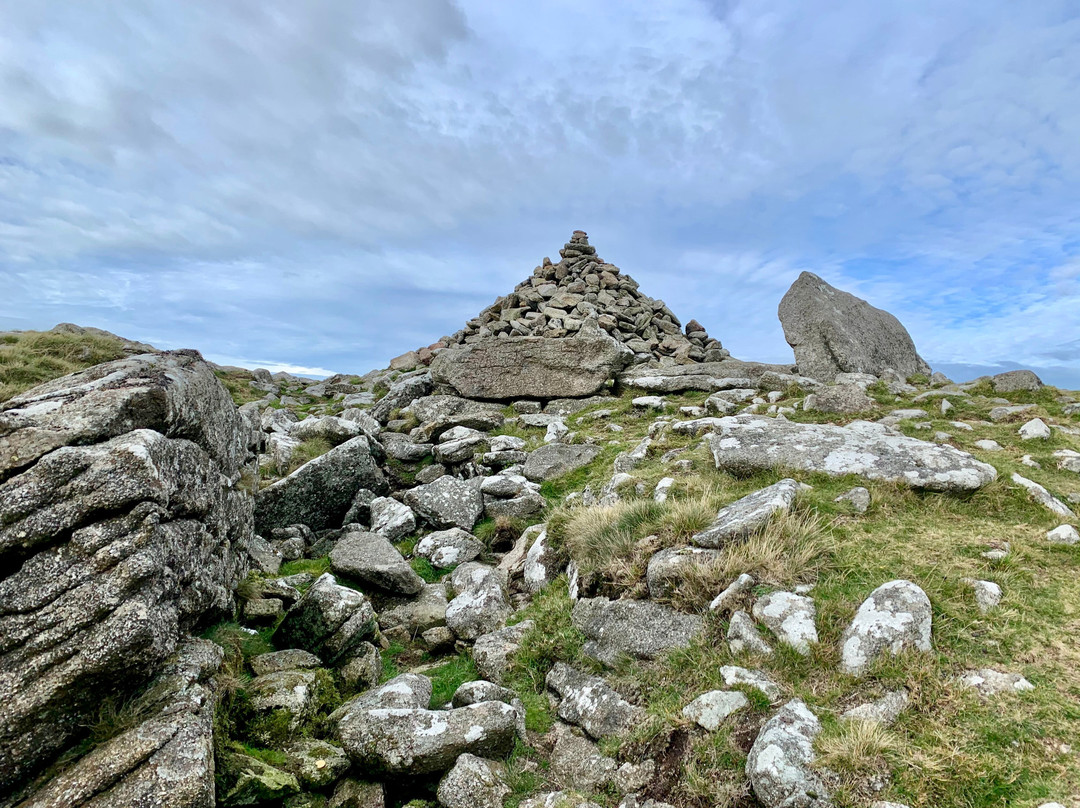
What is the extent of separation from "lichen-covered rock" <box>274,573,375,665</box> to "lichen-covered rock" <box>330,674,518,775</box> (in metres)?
1.72

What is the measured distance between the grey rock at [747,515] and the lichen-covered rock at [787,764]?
8.85 feet

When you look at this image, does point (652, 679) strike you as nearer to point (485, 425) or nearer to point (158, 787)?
point (158, 787)

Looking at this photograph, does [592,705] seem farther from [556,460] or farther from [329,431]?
[329,431]

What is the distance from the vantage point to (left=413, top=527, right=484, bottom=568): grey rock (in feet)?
42.2

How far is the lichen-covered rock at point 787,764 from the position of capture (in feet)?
16.0

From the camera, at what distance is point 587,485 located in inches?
545

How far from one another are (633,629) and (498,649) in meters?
2.19

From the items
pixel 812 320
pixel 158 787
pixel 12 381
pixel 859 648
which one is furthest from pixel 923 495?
pixel 12 381

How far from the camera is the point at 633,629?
767 centimetres

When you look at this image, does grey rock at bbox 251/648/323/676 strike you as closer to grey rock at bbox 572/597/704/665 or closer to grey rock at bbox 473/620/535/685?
grey rock at bbox 473/620/535/685

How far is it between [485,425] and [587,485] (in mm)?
6957

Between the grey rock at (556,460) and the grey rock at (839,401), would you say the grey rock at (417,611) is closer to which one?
the grey rock at (556,460)

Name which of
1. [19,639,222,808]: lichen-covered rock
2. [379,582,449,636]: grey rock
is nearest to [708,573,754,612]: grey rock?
[379,582,449,636]: grey rock

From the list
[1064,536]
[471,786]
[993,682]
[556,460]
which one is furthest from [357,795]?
[556,460]
